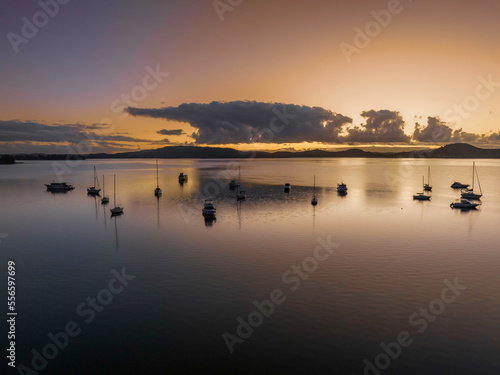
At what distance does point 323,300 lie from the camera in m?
28.6

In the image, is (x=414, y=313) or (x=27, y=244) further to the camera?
(x=27, y=244)

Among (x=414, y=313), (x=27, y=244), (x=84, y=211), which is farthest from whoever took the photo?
(x=84, y=211)

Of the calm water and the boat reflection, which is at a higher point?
the boat reflection

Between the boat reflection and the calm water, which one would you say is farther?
the boat reflection

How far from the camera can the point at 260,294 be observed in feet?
98.1

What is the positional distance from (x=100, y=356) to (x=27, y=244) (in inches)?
1439

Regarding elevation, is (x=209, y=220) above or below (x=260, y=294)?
above

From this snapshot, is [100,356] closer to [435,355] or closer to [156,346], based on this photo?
[156,346]

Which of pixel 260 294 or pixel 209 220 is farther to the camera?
pixel 209 220

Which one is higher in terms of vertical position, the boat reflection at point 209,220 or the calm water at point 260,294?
the boat reflection at point 209,220

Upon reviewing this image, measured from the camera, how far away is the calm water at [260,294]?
20578 millimetres

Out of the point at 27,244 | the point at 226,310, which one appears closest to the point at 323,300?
the point at 226,310

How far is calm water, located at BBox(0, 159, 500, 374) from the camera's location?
20.6 metres

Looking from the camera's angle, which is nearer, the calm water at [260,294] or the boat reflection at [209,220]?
the calm water at [260,294]
